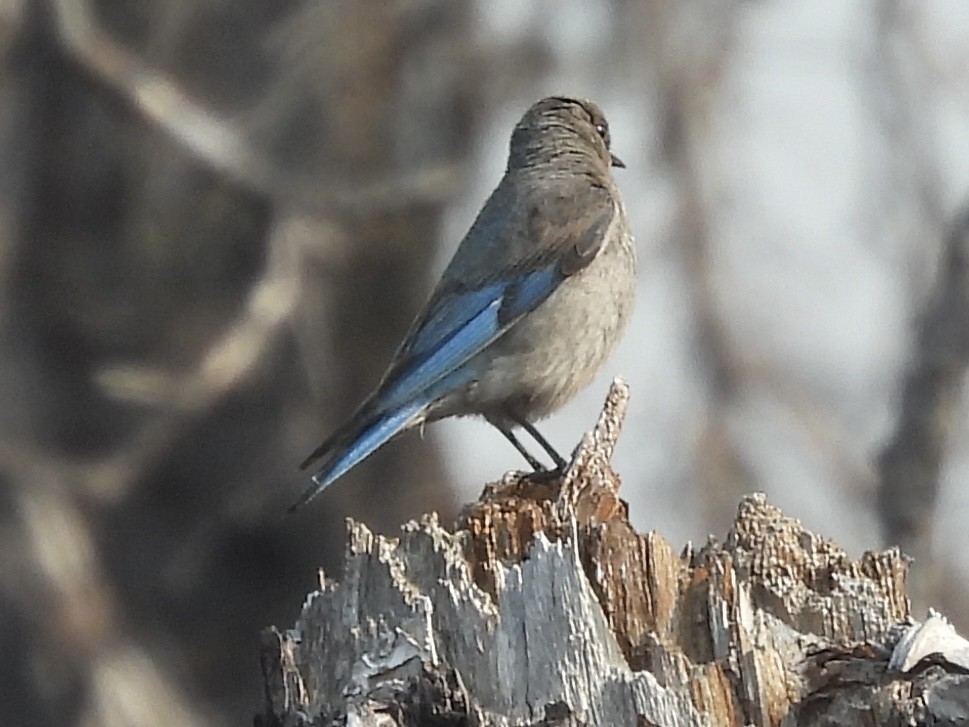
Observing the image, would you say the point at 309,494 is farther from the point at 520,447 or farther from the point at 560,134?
the point at 560,134

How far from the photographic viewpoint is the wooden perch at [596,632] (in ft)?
13.5

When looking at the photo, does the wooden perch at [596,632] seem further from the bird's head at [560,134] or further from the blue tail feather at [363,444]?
the bird's head at [560,134]

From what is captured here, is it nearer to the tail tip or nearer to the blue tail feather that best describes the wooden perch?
the tail tip

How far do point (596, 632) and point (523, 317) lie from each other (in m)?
2.50

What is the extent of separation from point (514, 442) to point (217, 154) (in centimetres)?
215

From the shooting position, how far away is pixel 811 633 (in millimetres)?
4395

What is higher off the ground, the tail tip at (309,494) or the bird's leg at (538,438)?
the bird's leg at (538,438)

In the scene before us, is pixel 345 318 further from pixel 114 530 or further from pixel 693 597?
pixel 693 597

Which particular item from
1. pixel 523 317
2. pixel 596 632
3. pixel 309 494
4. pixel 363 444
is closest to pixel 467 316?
pixel 523 317

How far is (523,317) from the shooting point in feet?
21.6

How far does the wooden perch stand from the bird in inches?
69.5

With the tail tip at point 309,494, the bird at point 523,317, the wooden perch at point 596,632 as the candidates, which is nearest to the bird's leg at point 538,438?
the bird at point 523,317

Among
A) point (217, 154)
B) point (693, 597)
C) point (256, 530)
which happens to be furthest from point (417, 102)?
point (693, 597)

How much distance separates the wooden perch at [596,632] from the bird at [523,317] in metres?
1.77
